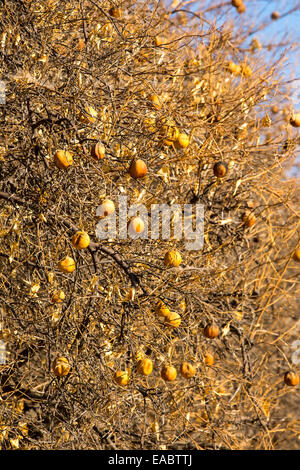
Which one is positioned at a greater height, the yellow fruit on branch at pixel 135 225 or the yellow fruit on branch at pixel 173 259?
the yellow fruit on branch at pixel 135 225

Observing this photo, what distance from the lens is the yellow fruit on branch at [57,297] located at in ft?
6.43

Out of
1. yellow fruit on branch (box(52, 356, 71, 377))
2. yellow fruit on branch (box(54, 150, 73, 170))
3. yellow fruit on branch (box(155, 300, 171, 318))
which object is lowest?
yellow fruit on branch (box(52, 356, 71, 377))

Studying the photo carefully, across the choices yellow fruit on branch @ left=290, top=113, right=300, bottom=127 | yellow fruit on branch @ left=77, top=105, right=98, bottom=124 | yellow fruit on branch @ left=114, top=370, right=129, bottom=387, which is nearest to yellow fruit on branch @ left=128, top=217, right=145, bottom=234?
yellow fruit on branch @ left=77, top=105, right=98, bottom=124

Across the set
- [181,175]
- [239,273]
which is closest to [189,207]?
[181,175]

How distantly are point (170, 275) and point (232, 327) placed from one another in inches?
29.0

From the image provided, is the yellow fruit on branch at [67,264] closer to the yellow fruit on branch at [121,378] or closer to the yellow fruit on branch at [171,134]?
the yellow fruit on branch at [121,378]

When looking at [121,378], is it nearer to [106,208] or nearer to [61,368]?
[61,368]

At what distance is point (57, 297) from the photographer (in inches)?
77.3

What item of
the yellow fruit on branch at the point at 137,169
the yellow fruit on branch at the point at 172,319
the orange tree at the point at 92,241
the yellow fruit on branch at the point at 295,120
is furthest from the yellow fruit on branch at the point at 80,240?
the yellow fruit on branch at the point at 295,120

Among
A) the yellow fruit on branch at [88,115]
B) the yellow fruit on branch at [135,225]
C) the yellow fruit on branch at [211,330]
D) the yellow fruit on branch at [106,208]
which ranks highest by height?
the yellow fruit on branch at [88,115]

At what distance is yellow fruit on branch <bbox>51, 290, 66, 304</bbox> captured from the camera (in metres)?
1.96

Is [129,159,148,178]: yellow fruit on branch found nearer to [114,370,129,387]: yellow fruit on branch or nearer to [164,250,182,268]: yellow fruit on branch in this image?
[164,250,182,268]: yellow fruit on branch

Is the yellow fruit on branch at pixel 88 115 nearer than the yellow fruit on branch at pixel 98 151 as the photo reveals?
No

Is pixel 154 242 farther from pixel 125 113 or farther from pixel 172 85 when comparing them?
pixel 172 85
